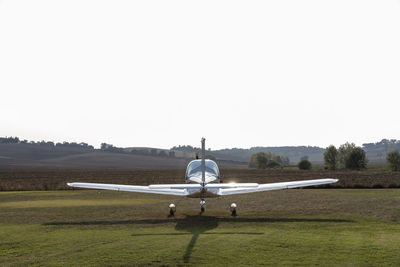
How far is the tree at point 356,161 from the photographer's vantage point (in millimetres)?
89750

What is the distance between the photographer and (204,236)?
11.9 meters

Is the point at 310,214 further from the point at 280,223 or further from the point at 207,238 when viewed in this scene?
the point at 207,238

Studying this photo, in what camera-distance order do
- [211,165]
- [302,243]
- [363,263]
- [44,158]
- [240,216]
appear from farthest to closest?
[44,158], [211,165], [240,216], [302,243], [363,263]

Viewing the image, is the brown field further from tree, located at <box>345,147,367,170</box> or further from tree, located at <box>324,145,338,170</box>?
tree, located at <box>324,145,338,170</box>

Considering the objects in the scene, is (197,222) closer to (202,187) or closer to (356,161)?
(202,187)

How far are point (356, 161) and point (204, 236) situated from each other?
86244mm

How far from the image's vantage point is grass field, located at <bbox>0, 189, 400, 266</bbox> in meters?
9.28

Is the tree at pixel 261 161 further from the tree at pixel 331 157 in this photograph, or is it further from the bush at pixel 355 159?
the bush at pixel 355 159

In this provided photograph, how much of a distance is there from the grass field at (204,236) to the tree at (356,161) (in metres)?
75.8

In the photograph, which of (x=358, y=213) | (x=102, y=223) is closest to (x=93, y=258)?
(x=102, y=223)

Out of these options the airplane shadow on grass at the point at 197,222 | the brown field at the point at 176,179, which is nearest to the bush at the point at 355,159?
the brown field at the point at 176,179

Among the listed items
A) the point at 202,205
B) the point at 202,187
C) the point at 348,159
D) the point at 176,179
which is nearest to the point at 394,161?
the point at 348,159

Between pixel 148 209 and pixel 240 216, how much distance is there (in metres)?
5.10

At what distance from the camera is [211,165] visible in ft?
60.6
